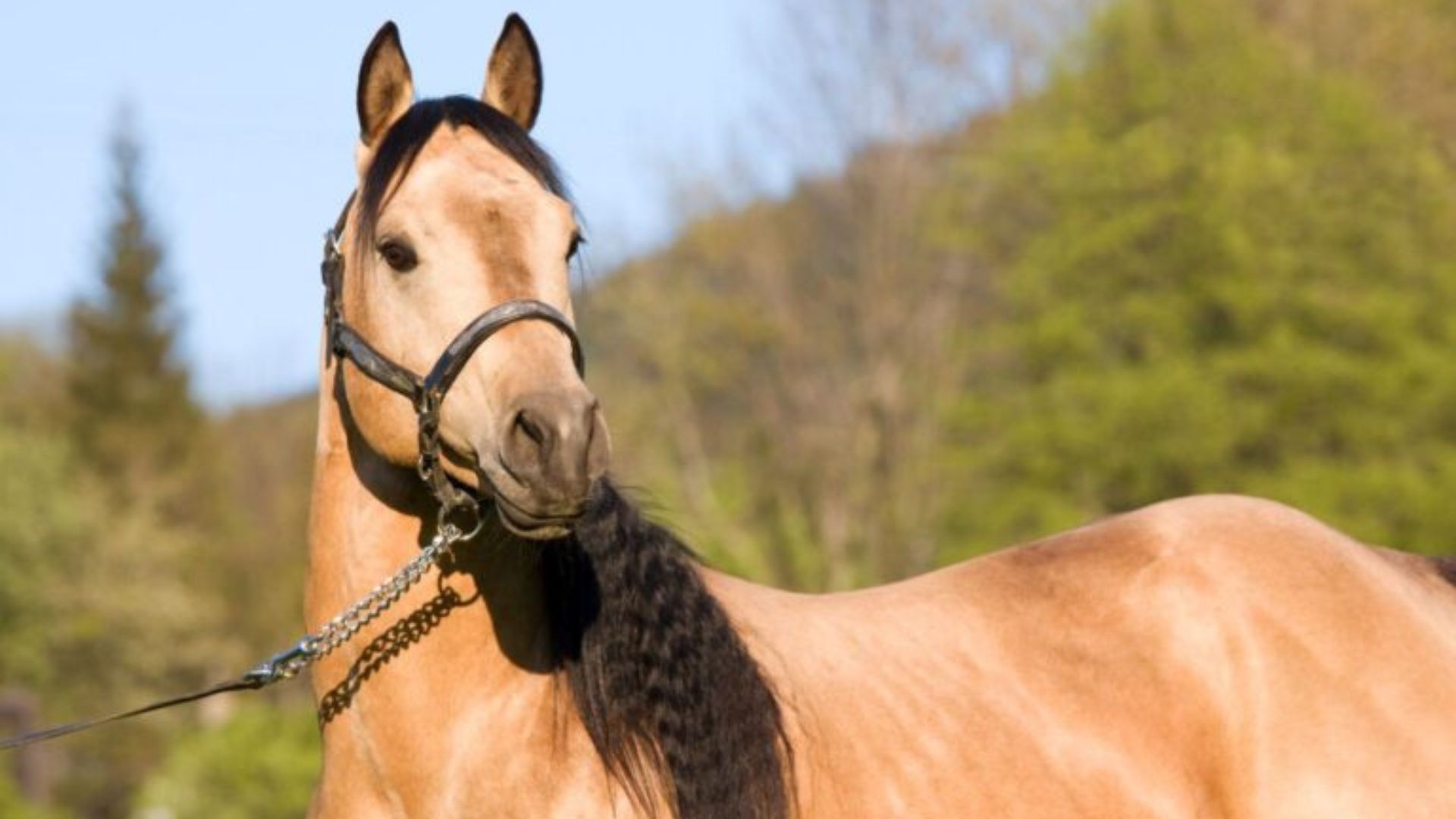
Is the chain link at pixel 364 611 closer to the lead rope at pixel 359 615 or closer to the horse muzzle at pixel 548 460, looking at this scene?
the lead rope at pixel 359 615

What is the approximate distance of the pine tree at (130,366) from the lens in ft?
218

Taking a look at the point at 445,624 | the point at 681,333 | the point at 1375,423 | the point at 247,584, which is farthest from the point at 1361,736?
the point at 247,584

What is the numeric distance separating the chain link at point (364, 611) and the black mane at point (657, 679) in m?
0.26

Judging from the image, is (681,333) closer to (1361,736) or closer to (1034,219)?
(1034,219)

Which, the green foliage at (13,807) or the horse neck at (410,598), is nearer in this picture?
the horse neck at (410,598)

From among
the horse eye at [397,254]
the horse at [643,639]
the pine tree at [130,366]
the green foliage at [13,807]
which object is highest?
the pine tree at [130,366]

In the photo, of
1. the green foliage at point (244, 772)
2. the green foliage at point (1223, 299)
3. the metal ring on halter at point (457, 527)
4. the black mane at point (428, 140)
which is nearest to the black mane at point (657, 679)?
the metal ring on halter at point (457, 527)

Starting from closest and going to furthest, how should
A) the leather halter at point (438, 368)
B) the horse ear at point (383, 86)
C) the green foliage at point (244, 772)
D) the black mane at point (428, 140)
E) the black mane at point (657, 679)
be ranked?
the leather halter at point (438, 368)
the black mane at point (657, 679)
the black mane at point (428, 140)
the horse ear at point (383, 86)
the green foliage at point (244, 772)

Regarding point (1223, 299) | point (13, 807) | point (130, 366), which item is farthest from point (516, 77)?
point (130, 366)

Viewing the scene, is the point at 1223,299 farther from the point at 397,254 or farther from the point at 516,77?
the point at 397,254

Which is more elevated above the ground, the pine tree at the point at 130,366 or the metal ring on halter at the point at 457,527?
the pine tree at the point at 130,366

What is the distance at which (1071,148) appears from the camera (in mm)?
35719

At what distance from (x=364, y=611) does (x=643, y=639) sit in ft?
2.11

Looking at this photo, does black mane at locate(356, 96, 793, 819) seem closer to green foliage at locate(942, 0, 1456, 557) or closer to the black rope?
the black rope
